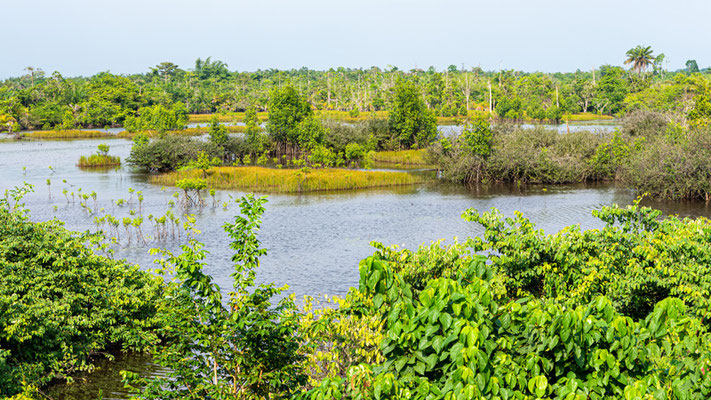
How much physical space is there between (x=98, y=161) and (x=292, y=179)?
22979 millimetres

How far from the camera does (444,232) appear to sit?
30391 millimetres

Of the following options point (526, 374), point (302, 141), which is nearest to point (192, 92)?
point (302, 141)

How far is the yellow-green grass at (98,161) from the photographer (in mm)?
57406

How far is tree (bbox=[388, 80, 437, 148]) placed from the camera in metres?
59.4

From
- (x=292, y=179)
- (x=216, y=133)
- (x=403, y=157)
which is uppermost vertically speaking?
(x=216, y=133)

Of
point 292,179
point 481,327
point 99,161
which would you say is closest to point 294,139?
point 292,179

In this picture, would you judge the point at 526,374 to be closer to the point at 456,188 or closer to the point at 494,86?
the point at 456,188

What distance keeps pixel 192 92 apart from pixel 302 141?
79.7 meters

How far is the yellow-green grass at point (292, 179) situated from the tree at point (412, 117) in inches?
496

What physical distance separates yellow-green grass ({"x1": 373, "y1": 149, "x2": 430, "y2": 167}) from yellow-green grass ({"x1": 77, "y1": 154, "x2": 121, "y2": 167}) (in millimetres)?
23697

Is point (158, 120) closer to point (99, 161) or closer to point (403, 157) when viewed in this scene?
point (99, 161)

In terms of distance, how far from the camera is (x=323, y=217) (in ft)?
114

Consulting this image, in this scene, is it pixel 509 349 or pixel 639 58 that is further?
pixel 639 58

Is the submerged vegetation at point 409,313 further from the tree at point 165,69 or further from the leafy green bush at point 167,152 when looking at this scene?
the tree at point 165,69
